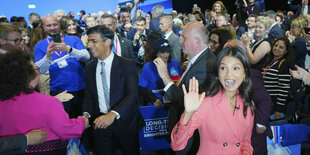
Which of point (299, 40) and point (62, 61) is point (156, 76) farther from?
point (299, 40)

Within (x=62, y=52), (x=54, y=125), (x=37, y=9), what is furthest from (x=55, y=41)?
(x=37, y=9)

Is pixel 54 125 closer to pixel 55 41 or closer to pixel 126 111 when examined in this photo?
pixel 126 111

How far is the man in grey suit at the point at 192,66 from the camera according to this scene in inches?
91.7

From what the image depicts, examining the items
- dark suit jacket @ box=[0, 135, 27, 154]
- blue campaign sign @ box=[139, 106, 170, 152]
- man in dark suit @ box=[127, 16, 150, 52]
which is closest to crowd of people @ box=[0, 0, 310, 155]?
dark suit jacket @ box=[0, 135, 27, 154]

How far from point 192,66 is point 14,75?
4.68ft

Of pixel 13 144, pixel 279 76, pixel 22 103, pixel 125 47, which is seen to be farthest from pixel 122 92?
pixel 279 76

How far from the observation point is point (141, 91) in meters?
3.47

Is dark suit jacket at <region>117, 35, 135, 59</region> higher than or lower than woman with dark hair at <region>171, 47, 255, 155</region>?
higher

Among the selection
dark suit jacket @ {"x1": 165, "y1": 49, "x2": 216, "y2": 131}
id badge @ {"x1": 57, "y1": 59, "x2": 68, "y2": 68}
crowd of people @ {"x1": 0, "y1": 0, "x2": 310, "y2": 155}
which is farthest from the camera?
id badge @ {"x1": 57, "y1": 59, "x2": 68, "y2": 68}

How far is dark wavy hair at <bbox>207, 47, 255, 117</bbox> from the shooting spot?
6.36 ft

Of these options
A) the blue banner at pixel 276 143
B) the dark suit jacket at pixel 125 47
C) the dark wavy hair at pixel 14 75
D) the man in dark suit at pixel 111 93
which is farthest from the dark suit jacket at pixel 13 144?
the dark suit jacket at pixel 125 47

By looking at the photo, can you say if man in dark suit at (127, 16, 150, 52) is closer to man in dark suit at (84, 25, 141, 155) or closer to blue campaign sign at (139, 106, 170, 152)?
blue campaign sign at (139, 106, 170, 152)

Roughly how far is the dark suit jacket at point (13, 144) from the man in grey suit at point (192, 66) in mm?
1229

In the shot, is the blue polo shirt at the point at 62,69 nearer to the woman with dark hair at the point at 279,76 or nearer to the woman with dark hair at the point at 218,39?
the woman with dark hair at the point at 218,39
